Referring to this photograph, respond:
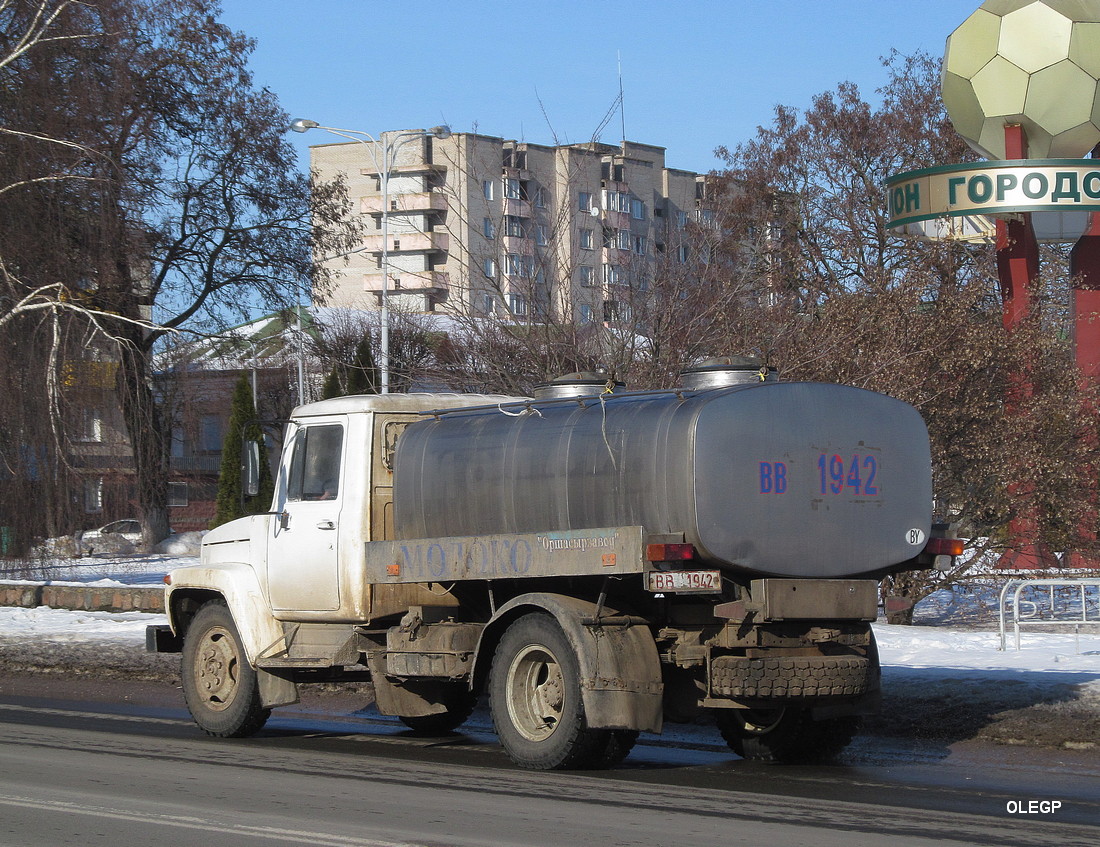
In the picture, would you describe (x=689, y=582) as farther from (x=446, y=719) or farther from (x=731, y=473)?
(x=446, y=719)

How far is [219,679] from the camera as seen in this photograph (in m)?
12.0

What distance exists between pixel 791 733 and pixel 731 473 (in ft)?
8.23

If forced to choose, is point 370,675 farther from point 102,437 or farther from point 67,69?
point 67,69

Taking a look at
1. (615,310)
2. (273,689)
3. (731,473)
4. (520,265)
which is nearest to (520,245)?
(520,265)

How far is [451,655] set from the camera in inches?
420

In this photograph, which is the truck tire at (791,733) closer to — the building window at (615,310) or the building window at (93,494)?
the building window at (615,310)

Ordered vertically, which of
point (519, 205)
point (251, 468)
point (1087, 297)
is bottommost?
point (251, 468)

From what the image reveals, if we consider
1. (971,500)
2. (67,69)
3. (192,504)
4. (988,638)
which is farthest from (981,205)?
(192,504)

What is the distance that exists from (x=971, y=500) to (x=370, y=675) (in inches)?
491

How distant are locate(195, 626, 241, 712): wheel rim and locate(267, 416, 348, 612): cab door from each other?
26.1 inches

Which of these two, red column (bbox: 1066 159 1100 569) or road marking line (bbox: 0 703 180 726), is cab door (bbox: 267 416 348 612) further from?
red column (bbox: 1066 159 1100 569)

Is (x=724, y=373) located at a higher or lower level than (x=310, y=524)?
higher

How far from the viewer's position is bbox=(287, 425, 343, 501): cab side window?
11562 mm

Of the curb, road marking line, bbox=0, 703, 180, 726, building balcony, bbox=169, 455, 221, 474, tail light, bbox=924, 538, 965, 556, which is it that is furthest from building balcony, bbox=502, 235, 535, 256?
building balcony, bbox=169, 455, 221, 474
